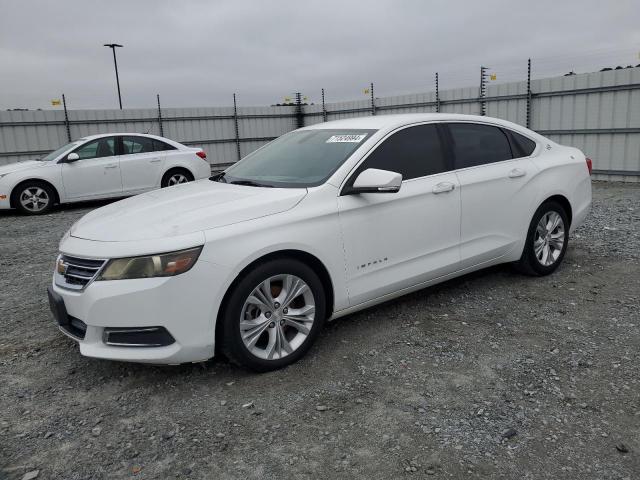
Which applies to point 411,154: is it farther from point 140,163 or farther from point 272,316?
point 140,163

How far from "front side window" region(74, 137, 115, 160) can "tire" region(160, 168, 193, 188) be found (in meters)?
1.15

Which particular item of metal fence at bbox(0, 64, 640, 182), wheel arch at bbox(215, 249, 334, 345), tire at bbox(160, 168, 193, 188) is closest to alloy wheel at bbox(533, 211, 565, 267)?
wheel arch at bbox(215, 249, 334, 345)

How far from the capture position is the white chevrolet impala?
3.00m

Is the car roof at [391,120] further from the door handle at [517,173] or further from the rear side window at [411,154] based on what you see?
the door handle at [517,173]

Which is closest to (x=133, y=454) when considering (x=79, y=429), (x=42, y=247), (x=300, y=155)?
(x=79, y=429)

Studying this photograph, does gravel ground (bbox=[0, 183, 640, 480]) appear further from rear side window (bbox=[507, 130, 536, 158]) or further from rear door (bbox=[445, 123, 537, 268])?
rear side window (bbox=[507, 130, 536, 158])

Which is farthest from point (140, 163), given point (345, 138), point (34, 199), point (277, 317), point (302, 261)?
point (277, 317)

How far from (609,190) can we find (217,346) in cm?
992

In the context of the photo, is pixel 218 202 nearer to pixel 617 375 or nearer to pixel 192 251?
pixel 192 251

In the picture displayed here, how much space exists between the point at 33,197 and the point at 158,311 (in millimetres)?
8560

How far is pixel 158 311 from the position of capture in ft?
9.66

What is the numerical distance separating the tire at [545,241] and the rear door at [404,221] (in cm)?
99

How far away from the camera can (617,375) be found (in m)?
3.21

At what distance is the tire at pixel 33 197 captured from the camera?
10055 millimetres
